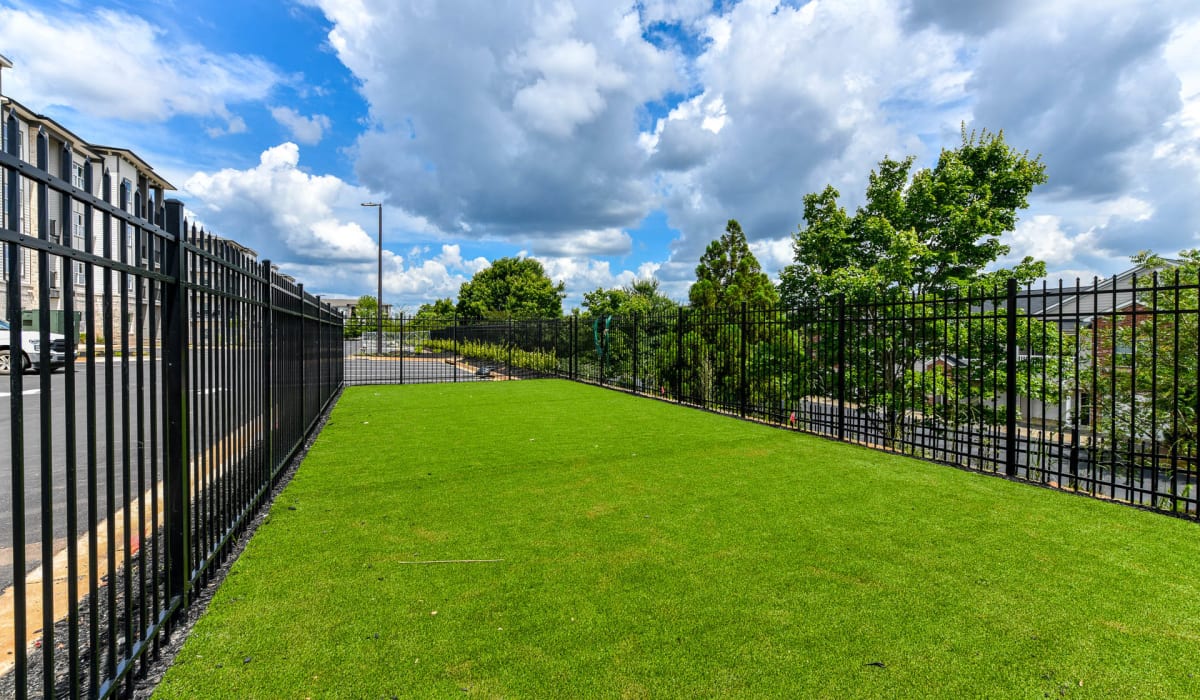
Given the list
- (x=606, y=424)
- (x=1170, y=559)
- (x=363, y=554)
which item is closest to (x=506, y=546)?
(x=363, y=554)

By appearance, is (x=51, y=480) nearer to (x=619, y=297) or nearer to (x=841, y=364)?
(x=841, y=364)

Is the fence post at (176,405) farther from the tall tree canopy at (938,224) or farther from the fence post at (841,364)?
the tall tree canopy at (938,224)

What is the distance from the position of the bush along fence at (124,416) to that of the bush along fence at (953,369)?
19.8 feet

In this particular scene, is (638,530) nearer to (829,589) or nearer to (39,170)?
(829,589)

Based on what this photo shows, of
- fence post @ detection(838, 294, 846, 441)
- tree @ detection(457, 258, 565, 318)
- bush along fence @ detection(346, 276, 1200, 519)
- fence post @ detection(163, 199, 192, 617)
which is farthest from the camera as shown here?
tree @ detection(457, 258, 565, 318)

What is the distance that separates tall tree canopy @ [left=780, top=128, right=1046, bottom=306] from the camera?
14.2 metres

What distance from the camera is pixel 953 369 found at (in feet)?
29.4

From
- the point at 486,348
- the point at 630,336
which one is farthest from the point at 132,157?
the point at 630,336

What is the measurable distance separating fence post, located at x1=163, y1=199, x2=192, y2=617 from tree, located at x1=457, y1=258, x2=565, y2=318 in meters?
45.3

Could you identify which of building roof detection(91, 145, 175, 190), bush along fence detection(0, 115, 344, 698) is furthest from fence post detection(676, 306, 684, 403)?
building roof detection(91, 145, 175, 190)

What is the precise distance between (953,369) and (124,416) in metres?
10.1

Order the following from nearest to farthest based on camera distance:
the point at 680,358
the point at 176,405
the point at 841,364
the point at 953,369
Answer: the point at 176,405
the point at 841,364
the point at 953,369
the point at 680,358

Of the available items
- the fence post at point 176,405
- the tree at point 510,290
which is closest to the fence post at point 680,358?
the fence post at point 176,405

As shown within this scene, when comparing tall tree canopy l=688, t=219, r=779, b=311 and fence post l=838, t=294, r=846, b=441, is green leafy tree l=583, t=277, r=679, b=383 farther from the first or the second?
tall tree canopy l=688, t=219, r=779, b=311
